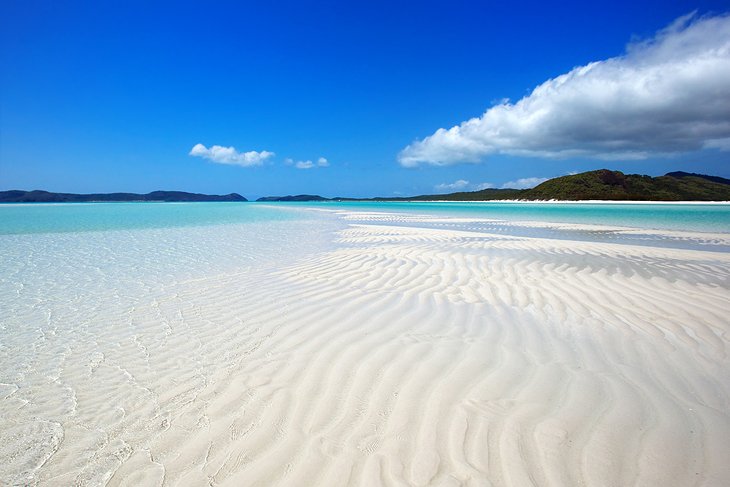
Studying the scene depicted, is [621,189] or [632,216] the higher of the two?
[621,189]

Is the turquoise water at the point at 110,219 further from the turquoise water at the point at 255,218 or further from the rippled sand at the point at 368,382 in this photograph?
the rippled sand at the point at 368,382

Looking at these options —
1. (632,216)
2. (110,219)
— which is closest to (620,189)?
(632,216)

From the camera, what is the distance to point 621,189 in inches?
3986

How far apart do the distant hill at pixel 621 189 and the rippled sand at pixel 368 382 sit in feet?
346

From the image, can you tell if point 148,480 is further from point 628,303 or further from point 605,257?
point 605,257

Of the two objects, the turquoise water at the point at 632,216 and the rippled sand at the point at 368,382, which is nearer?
the rippled sand at the point at 368,382

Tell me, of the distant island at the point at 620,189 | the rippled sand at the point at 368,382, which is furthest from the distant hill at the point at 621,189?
the rippled sand at the point at 368,382

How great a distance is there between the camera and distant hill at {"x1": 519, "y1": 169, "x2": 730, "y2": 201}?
9522cm

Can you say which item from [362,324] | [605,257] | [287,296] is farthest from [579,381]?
[605,257]

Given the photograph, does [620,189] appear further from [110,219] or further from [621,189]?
[110,219]

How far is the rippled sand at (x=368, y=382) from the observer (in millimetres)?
2283

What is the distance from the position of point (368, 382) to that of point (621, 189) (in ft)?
400

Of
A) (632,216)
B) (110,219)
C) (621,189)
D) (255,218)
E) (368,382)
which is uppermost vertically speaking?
(621,189)

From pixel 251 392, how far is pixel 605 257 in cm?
997
